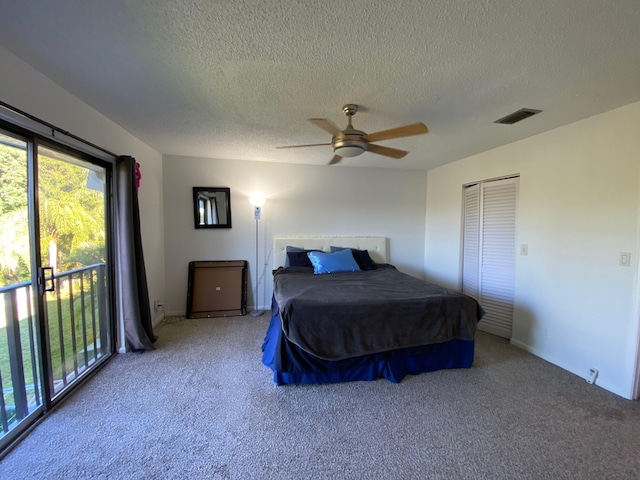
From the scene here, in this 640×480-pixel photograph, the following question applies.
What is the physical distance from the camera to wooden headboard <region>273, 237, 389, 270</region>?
4219mm

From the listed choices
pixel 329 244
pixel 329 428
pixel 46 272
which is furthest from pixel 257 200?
pixel 329 428

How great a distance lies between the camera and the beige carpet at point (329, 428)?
1529 mm

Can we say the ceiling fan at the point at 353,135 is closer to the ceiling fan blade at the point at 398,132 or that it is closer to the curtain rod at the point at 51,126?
the ceiling fan blade at the point at 398,132

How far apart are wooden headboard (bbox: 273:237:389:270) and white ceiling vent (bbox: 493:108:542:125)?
7.92 ft

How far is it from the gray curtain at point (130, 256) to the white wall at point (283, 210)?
1201 mm

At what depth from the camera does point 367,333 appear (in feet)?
7.55

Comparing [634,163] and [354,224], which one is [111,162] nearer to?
[354,224]

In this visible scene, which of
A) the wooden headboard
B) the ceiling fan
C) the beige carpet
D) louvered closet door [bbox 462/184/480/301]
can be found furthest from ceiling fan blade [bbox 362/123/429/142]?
the wooden headboard

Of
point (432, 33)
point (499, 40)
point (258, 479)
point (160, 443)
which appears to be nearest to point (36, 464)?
point (160, 443)

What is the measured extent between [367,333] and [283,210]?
254 cm

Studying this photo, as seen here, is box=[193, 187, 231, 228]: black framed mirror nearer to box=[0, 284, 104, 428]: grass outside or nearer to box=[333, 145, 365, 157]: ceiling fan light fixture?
box=[0, 284, 104, 428]: grass outside

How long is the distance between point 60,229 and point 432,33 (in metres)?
2.88

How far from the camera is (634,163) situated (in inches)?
84.4

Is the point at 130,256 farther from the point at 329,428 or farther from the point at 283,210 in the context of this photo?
the point at 329,428
